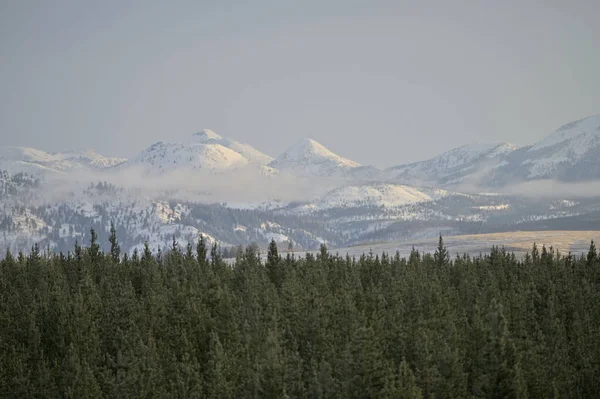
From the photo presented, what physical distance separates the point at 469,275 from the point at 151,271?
49868 mm

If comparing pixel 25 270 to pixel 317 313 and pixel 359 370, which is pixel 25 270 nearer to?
pixel 317 313

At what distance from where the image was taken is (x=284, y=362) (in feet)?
202

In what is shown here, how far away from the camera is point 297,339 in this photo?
82.6 m

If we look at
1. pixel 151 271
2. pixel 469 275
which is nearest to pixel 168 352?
pixel 151 271

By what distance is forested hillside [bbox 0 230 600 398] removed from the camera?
200 ft

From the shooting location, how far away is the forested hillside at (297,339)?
200ft

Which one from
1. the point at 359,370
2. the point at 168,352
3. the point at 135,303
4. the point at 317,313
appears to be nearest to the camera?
the point at 359,370

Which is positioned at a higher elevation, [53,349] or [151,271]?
[151,271]

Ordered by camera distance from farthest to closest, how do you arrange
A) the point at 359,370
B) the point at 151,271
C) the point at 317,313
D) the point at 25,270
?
1. the point at 25,270
2. the point at 151,271
3. the point at 317,313
4. the point at 359,370

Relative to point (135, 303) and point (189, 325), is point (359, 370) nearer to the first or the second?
point (189, 325)

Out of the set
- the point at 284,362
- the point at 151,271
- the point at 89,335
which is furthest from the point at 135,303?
the point at 284,362

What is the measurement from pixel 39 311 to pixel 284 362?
45171 mm

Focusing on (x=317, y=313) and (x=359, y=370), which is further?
(x=317, y=313)

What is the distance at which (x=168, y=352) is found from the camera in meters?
77.4
